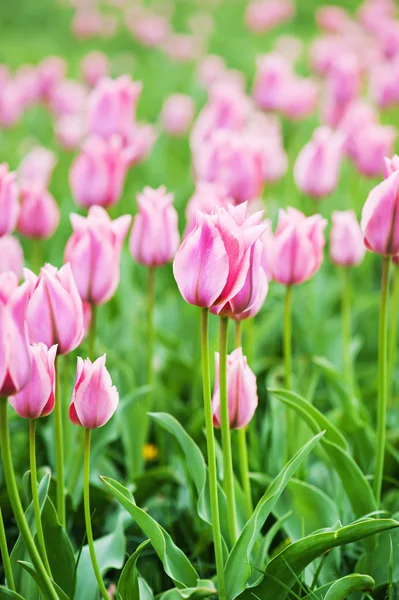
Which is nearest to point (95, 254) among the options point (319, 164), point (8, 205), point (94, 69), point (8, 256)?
point (8, 205)

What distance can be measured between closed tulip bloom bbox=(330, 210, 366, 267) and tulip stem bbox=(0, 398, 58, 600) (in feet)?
3.24

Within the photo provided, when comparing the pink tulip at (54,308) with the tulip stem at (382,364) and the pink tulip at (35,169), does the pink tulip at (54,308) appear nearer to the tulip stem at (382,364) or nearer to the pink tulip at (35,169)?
the tulip stem at (382,364)

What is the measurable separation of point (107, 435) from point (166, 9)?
713 cm

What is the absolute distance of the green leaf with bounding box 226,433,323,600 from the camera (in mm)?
1075

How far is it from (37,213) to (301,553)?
1.20 meters

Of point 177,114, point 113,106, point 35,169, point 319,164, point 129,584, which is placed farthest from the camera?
point 177,114

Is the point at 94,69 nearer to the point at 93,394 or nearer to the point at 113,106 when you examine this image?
the point at 113,106

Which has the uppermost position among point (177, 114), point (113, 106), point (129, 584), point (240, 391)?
point (177, 114)

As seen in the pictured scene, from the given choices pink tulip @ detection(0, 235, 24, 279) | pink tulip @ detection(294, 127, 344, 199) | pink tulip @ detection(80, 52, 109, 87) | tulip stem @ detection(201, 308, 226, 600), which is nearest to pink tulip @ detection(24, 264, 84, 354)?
tulip stem @ detection(201, 308, 226, 600)

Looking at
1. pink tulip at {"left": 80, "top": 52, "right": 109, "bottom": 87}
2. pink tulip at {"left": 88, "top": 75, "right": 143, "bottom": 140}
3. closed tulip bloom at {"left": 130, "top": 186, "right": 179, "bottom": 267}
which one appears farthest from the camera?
pink tulip at {"left": 80, "top": 52, "right": 109, "bottom": 87}

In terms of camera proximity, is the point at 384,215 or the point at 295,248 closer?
the point at 384,215

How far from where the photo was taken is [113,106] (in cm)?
229

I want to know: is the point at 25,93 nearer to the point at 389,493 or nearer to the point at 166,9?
the point at 389,493

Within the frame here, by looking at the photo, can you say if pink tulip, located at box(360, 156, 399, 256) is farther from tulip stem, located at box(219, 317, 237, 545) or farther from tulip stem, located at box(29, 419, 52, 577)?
tulip stem, located at box(29, 419, 52, 577)
